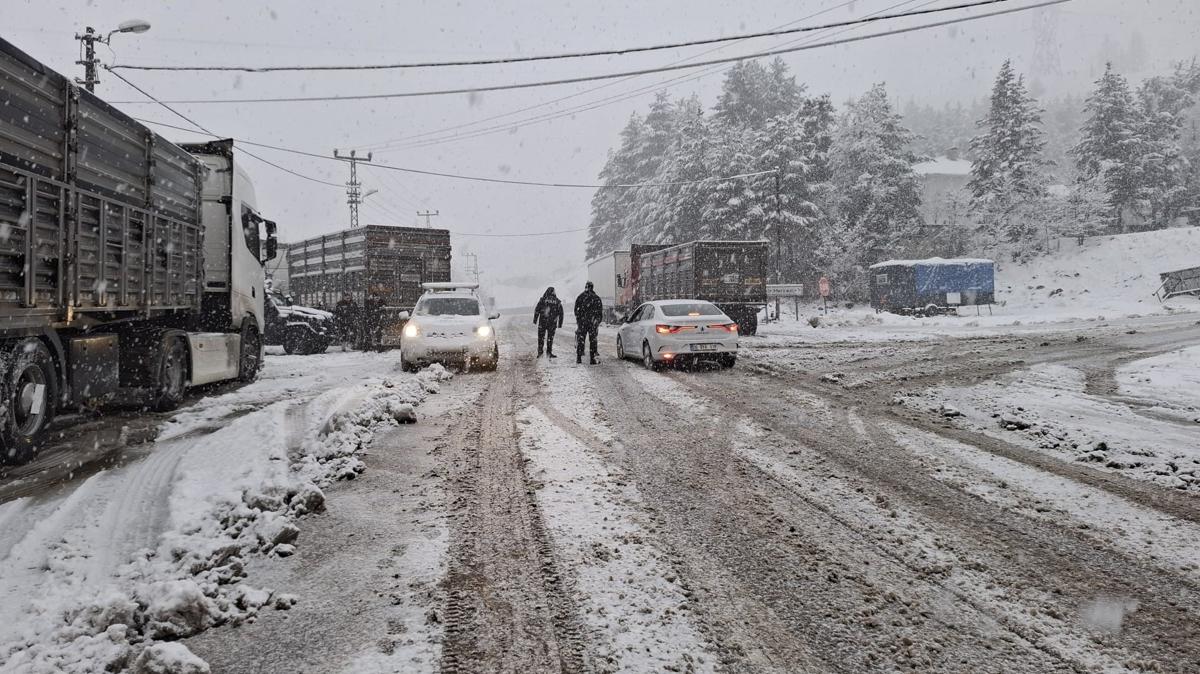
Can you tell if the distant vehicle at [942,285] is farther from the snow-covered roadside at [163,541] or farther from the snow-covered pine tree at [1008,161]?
the snow-covered roadside at [163,541]

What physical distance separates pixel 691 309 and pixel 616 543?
1039cm

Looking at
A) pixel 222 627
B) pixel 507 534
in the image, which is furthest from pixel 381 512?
pixel 222 627

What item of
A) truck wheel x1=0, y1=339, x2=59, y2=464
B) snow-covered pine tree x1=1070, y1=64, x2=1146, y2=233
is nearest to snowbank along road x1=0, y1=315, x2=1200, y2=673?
truck wheel x1=0, y1=339, x2=59, y2=464

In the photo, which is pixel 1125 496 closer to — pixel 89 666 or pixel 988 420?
pixel 988 420

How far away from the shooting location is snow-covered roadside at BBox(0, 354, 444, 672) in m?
2.92

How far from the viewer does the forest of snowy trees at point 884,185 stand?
43.8 metres

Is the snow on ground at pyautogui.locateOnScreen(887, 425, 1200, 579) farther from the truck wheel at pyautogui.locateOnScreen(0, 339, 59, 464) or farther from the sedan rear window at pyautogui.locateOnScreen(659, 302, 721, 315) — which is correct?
the truck wheel at pyautogui.locateOnScreen(0, 339, 59, 464)

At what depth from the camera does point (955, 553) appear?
3930 mm

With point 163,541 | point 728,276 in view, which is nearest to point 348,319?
point 728,276

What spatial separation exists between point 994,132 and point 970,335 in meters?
33.7

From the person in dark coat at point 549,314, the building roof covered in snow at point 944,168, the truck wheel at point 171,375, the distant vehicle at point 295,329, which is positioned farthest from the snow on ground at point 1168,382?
the building roof covered in snow at point 944,168

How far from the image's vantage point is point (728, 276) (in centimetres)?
2431

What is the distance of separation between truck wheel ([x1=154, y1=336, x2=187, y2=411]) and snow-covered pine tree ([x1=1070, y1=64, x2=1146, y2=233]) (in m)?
61.2

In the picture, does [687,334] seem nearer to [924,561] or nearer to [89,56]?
[924,561]
